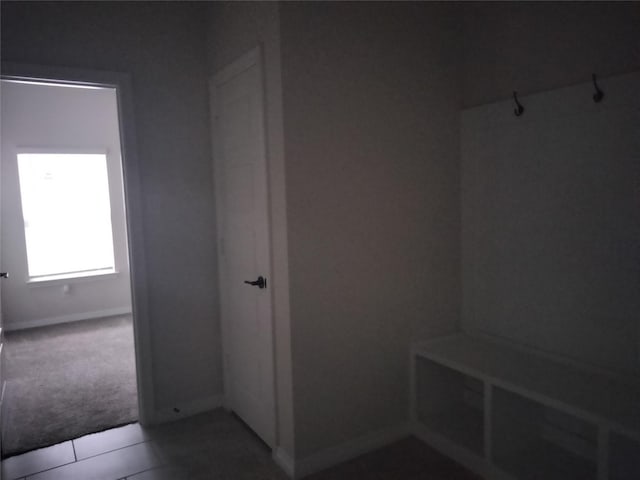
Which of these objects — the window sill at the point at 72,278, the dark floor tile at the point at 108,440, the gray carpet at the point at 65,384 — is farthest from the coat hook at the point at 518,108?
the window sill at the point at 72,278

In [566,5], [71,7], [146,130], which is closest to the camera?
[566,5]

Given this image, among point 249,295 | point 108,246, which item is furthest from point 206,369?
point 108,246

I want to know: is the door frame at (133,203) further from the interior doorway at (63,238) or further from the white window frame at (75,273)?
the white window frame at (75,273)

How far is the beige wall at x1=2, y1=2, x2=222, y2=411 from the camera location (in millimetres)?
2701

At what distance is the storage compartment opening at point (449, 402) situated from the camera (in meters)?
2.58

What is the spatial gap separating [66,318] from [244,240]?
3874 mm

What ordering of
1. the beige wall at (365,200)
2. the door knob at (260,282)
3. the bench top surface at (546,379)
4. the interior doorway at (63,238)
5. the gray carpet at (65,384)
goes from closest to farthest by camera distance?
the bench top surface at (546,379)
the beige wall at (365,200)
the door knob at (260,282)
the gray carpet at (65,384)
the interior doorway at (63,238)

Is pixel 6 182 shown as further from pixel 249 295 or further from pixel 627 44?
pixel 627 44

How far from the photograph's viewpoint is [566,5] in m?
2.21

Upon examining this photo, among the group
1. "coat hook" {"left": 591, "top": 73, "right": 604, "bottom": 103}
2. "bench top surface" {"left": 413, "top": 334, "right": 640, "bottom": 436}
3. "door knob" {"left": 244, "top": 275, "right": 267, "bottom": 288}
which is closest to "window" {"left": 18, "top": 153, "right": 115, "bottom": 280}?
"door knob" {"left": 244, "top": 275, "right": 267, "bottom": 288}

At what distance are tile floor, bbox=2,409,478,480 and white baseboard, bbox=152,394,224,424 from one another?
4.5 inches

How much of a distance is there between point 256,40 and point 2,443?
107 inches

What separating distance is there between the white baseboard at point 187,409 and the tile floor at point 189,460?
11 centimetres

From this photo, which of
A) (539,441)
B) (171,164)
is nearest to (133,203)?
(171,164)
